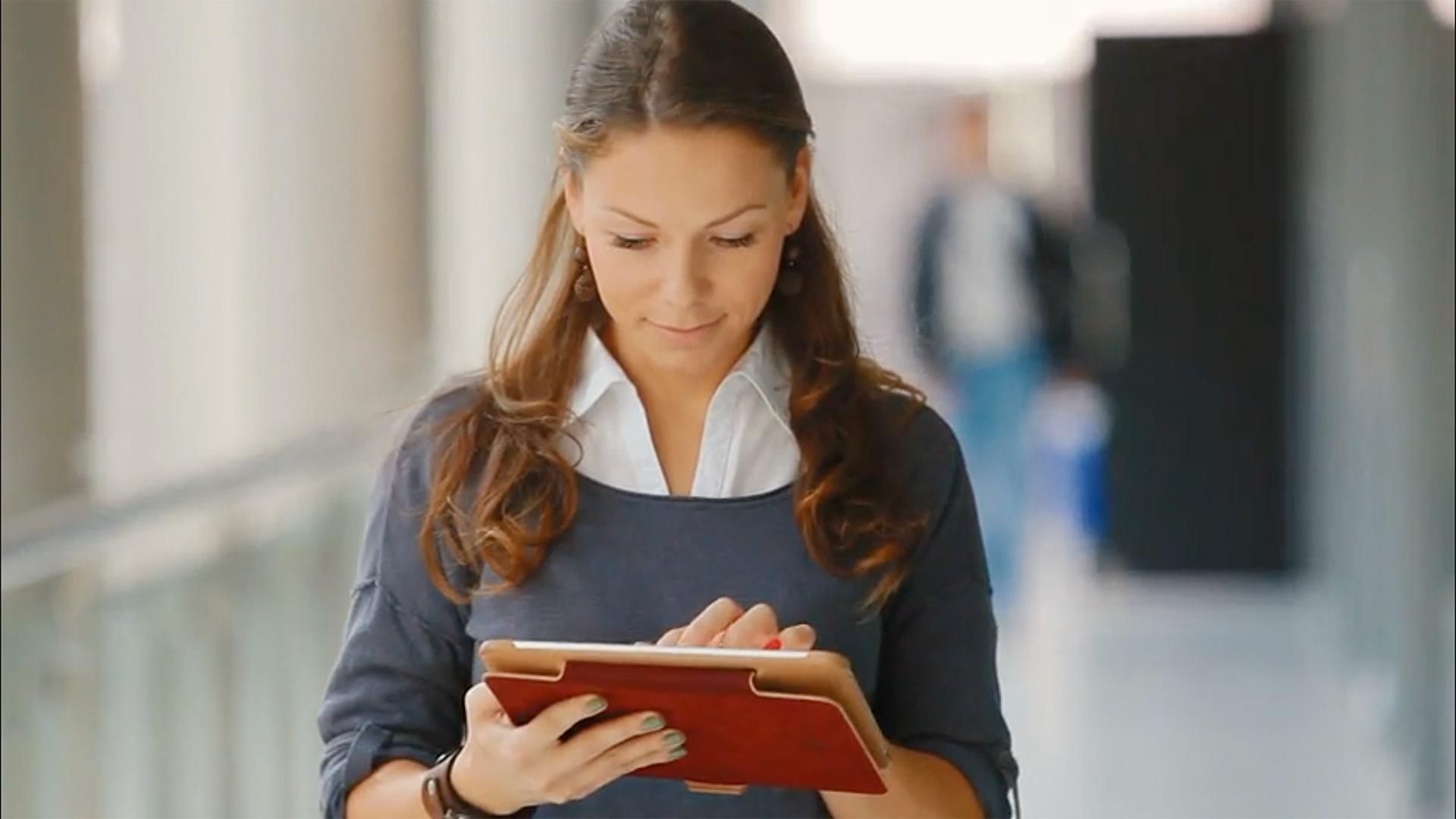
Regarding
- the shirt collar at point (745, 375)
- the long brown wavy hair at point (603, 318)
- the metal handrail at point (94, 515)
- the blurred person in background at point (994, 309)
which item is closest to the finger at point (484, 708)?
the long brown wavy hair at point (603, 318)

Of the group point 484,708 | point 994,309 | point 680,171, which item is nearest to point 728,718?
point 484,708

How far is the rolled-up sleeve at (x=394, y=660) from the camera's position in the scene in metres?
1.82

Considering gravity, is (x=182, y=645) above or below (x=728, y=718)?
below

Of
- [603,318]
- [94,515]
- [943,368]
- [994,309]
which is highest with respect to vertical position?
[603,318]

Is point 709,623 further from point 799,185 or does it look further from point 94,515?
point 94,515

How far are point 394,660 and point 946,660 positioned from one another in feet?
1.45

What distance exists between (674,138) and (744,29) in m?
0.12

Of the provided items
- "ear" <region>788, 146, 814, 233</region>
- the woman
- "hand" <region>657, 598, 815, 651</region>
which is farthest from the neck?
"hand" <region>657, 598, 815, 651</region>

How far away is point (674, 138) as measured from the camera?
1739 mm

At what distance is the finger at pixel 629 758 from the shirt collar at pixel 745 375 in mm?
312

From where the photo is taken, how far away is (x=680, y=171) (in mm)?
1741

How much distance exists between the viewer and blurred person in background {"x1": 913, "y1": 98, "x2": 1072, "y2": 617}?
8906 mm

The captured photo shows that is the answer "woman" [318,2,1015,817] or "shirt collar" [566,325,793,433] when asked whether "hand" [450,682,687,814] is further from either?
"shirt collar" [566,325,793,433]

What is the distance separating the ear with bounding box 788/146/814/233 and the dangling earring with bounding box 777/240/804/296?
0.06 metres
